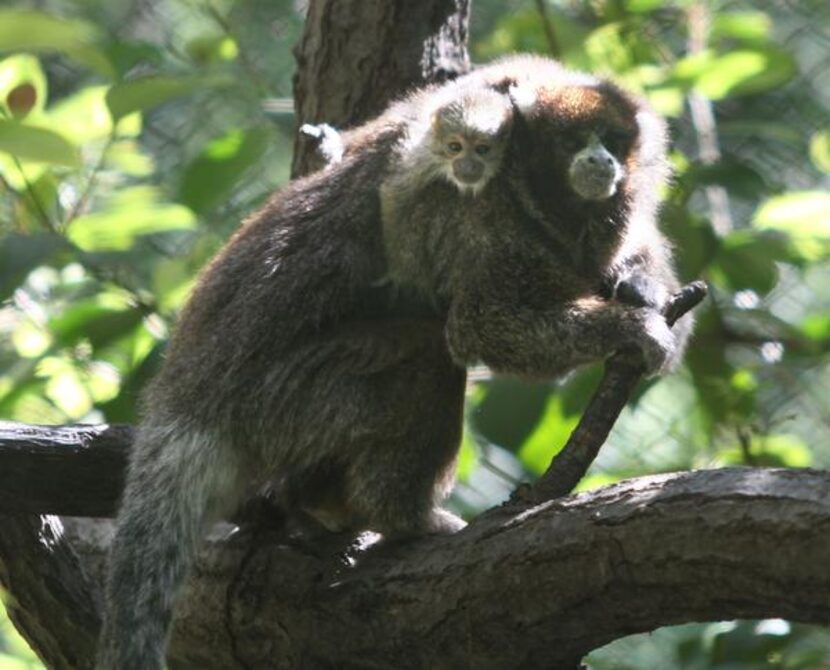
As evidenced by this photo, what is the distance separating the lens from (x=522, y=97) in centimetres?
418

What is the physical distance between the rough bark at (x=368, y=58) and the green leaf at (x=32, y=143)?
138cm

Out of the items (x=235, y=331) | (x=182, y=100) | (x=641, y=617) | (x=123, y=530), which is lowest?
(x=123, y=530)

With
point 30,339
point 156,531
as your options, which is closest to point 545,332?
point 156,531

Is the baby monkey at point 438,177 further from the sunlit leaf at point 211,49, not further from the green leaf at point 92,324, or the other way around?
the sunlit leaf at point 211,49

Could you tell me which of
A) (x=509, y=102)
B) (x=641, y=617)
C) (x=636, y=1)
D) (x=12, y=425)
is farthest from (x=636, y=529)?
(x=636, y=1)

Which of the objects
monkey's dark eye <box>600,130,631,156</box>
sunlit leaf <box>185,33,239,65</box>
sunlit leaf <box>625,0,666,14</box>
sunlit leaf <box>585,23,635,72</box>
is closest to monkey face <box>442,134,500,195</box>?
monkey's dark eye <box>600,130,631,156</box>

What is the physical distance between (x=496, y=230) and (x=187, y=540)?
46.0 inches

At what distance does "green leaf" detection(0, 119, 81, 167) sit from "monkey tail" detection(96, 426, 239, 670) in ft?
2.59

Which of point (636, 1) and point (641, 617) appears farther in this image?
point (636, 1)

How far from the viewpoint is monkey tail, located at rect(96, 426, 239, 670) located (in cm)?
362

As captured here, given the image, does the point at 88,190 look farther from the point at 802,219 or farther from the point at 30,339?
the point at 802,219

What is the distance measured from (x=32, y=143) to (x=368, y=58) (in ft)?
5.42

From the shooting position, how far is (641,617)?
3.33m

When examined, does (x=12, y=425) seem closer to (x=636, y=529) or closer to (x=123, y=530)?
(x=123, y=530)
